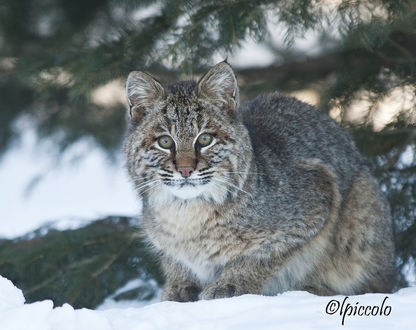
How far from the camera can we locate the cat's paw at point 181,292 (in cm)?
435

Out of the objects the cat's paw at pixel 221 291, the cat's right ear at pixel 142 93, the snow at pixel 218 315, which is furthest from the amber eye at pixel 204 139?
the snow at pixel 218 315

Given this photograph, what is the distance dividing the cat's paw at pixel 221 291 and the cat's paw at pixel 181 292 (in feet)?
1.27

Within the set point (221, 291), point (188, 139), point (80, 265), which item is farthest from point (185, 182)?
point (80, 265)

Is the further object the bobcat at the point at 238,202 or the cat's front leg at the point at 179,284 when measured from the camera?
the cat's front leg at the point at 179,284

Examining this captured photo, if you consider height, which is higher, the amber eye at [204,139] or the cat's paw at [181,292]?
the amber eye at [204,139]

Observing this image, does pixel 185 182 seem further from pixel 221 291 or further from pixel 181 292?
pixel 181 292

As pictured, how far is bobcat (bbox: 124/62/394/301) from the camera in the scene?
13.2 feet

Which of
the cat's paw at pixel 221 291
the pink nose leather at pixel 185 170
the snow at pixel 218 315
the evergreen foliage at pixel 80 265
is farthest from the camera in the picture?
the evergreen foliage at pixel 80 265

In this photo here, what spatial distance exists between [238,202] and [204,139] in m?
0.50

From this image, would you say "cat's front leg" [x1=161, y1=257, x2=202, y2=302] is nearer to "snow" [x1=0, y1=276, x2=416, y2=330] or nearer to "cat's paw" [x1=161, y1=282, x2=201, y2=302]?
"cat's paw" [x1=161, y1=282, x2=201, y2=302]

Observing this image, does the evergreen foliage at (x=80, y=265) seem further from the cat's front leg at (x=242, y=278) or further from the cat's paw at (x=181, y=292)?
the cat's front leg at (x=242, y=278)

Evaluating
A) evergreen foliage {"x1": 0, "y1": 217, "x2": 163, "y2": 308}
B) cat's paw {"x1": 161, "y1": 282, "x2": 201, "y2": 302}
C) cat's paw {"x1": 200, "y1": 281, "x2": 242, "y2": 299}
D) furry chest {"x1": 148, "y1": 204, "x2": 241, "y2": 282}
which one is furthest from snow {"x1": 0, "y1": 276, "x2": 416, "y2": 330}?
evergreen foliage {"x1": 0, "y1": 217, "x2": 163, "y2": 308}

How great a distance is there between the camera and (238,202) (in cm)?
411

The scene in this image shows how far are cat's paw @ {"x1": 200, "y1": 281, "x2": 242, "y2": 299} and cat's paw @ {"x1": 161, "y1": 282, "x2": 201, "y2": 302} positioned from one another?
0.39 metres
